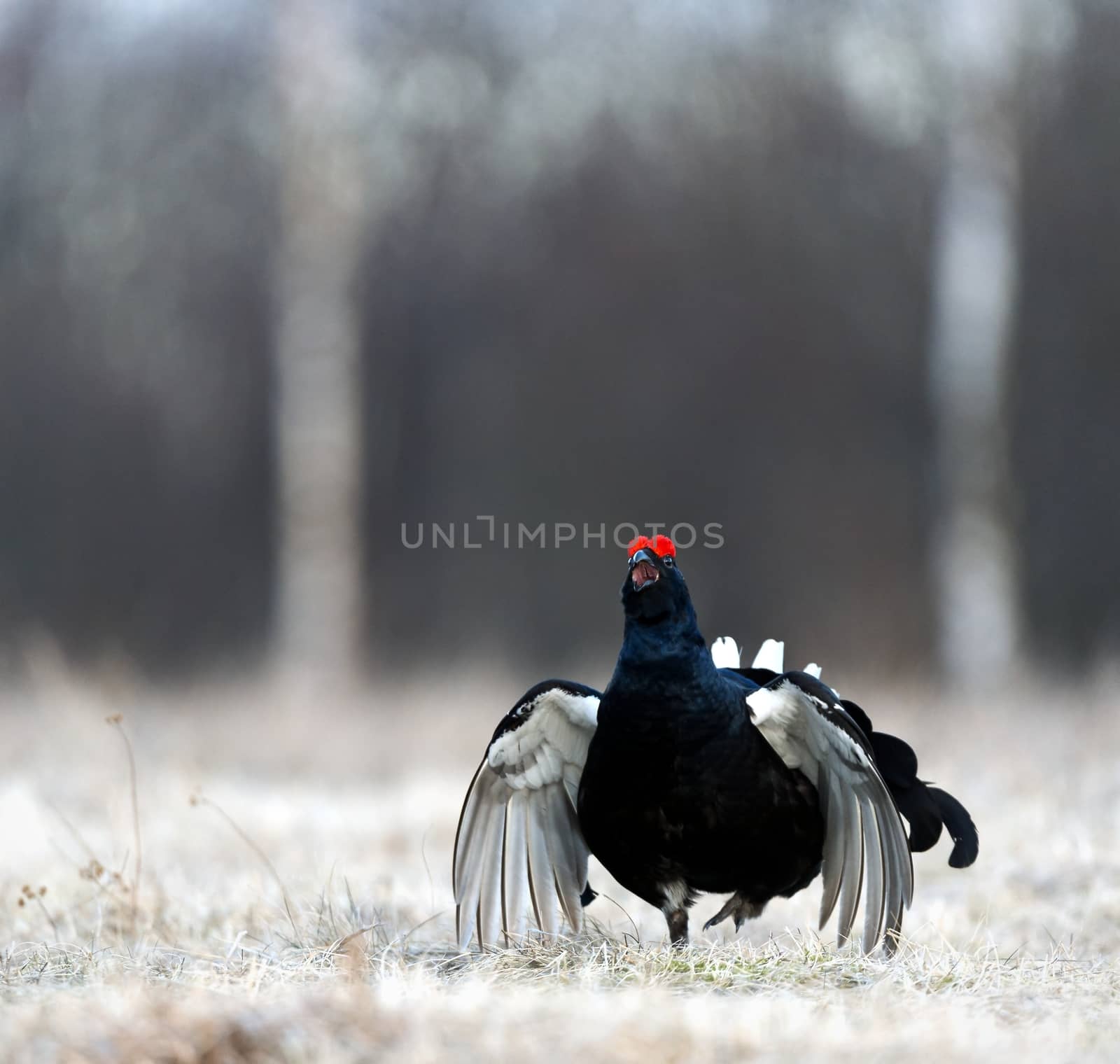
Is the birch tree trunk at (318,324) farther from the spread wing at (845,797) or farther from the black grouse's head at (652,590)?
the spread wing at (845,797)

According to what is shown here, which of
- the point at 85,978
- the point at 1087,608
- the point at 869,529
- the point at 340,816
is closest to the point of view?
the point at 85,978

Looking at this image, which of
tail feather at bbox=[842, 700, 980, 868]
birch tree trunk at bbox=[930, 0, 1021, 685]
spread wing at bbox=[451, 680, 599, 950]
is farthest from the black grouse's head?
birch tree trunk at bbox=[930, 0, 1021, 685]

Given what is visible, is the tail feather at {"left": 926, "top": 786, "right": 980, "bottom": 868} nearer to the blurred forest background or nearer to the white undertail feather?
the white undertail feather

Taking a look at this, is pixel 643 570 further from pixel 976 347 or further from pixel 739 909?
pixel 976 347

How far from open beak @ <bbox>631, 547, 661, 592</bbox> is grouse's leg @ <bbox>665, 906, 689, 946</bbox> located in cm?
74

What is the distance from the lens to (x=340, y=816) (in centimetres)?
527

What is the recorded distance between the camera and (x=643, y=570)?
2908mm

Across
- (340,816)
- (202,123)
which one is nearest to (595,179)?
(202,123)

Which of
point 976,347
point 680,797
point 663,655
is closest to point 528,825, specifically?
point 680,797

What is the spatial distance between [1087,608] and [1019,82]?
12.7 feet

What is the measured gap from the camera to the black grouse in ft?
9.11

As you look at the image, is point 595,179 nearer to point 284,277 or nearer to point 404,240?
point 404,240

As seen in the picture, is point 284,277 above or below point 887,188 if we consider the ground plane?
below

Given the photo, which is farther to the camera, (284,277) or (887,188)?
(887,188)
